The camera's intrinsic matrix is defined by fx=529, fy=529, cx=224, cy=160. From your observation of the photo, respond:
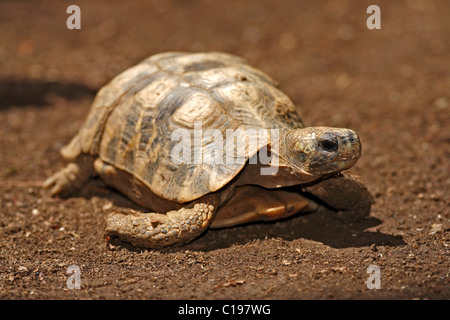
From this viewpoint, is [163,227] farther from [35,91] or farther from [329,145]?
[35,91]

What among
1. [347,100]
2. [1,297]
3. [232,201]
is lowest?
[1,297]

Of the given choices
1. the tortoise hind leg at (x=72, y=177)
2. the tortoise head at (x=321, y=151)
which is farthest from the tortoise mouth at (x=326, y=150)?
the tortoise hind leg at (x=72, y=177)

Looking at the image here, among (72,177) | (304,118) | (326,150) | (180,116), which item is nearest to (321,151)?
(326,150)

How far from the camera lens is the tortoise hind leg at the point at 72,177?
5.80 metres

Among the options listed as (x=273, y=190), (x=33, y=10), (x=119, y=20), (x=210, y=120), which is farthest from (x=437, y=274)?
(x=33, y=10)

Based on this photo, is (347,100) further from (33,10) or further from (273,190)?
(33,10)

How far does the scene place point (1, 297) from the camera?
12.5 feet

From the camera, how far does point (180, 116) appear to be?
4.75 meters

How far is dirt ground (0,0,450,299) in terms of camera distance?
4.04 meters

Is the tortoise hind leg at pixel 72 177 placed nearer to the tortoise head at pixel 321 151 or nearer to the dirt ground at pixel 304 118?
the dirt ground at pixel 304 118

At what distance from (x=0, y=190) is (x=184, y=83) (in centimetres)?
257

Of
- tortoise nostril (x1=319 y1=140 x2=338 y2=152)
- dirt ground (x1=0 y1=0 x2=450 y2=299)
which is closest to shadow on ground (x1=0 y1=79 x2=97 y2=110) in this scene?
dirt ground (x1=0 y1=0 x2=450 y2=299)

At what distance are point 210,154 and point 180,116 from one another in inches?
20.5

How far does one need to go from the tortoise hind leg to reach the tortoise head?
2.53 m
